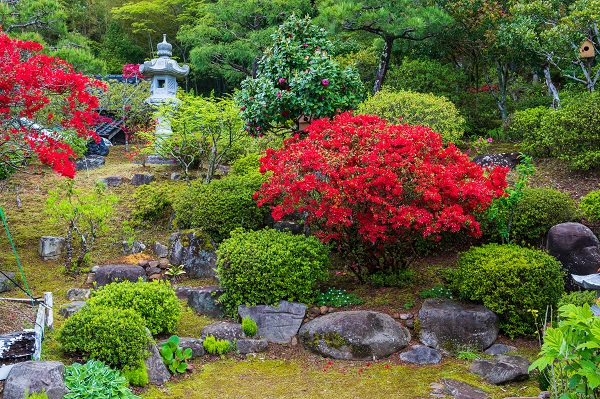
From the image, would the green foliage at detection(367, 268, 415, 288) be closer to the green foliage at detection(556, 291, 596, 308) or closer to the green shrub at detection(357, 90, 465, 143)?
the green foliage at detection(556, 291, 596, 308)

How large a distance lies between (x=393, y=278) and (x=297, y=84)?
3.26 meters

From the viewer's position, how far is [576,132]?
10.2m

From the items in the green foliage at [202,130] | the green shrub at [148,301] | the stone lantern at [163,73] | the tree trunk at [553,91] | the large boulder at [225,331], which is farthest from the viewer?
the stone lantern at [163,73]

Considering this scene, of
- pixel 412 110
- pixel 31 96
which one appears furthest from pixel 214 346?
pixel 412 110

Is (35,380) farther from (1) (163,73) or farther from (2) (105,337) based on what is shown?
(1) (163,73)

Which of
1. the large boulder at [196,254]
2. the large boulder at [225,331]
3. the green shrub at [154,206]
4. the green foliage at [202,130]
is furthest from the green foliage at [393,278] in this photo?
the green shrub at [154,206]

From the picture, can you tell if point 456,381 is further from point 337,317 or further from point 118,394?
point 118,394

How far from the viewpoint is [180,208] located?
9492mm

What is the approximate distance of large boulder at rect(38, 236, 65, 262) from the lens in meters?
9.72

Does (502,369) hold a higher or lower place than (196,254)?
lower

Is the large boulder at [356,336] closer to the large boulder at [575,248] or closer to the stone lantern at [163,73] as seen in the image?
the large boulder at [575,248]

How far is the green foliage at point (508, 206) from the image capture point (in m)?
7.68

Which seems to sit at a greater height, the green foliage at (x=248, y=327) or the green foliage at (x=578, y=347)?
the green foliage at (x=578, y=347)

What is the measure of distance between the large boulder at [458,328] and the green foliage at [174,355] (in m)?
2.79
